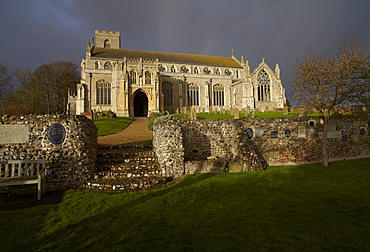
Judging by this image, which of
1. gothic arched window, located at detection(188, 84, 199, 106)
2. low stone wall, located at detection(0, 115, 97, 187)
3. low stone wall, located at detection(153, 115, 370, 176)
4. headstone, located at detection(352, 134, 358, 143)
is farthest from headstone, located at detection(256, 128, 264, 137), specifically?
gothic arched window, located at detection(188, 84, 199, 106)

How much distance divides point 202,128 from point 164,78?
108 feet

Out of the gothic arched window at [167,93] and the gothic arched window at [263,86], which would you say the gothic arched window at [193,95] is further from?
the gothic arched window at [263,86]

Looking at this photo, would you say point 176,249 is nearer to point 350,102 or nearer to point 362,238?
point 362,238

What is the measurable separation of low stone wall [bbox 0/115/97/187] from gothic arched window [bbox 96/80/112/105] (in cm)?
3163

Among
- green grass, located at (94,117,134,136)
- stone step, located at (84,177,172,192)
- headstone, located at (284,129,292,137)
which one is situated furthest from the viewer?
green grass, located at (94,117,134,136)

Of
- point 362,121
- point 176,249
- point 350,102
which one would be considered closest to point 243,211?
point 176,249

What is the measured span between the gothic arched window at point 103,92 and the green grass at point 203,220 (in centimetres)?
3368

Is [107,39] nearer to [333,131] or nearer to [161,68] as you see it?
[161,68]

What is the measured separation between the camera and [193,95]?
4309cm

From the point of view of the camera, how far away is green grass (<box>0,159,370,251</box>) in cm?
365

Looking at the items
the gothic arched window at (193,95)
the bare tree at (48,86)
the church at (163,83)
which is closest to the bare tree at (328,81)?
the church at (163,83)

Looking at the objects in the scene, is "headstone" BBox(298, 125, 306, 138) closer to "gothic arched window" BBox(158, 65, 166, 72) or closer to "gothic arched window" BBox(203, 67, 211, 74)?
"gothic arched window" BBox(158, 65, 166, 72)

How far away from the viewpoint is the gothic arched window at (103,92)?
120 ft

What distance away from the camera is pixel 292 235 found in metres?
3.87
